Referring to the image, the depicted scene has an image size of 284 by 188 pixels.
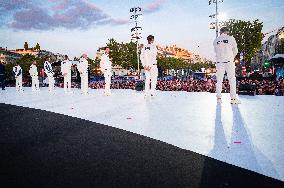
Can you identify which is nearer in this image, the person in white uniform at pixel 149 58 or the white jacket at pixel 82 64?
the person in white uniform at pixel 149 58

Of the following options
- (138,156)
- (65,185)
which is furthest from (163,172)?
(65,185)

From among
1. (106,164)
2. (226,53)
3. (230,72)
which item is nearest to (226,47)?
(226,53)

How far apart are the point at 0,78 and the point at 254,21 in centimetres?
4798

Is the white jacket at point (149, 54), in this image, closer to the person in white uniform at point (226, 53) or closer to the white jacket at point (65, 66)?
the person in white uniform at point (226, 53)

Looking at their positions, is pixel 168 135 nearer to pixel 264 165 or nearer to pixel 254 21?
pixel 264 165

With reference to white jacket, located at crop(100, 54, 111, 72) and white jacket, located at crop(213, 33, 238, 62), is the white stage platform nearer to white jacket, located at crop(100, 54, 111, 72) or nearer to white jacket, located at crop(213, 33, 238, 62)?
white jacket, located at crop(213, 33, 238, 62)

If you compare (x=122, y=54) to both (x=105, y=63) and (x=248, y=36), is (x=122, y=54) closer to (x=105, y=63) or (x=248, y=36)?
(x=248, y=36)

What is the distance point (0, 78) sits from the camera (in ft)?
78.0

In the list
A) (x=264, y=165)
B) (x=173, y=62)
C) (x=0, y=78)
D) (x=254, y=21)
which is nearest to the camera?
(x=264, y=165)

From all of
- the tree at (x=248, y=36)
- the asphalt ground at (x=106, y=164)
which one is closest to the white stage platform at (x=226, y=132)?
the asphalt ground at (x=106, y=164)

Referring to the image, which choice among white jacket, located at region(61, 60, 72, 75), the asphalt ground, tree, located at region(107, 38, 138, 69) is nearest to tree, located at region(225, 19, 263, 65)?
tree, located at region(107, 38, 138, 69)

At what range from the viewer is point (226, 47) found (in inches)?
348

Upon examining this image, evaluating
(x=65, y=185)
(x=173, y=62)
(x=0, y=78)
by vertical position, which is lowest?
(x=65, y=185)

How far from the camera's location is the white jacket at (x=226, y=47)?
29.0ft
